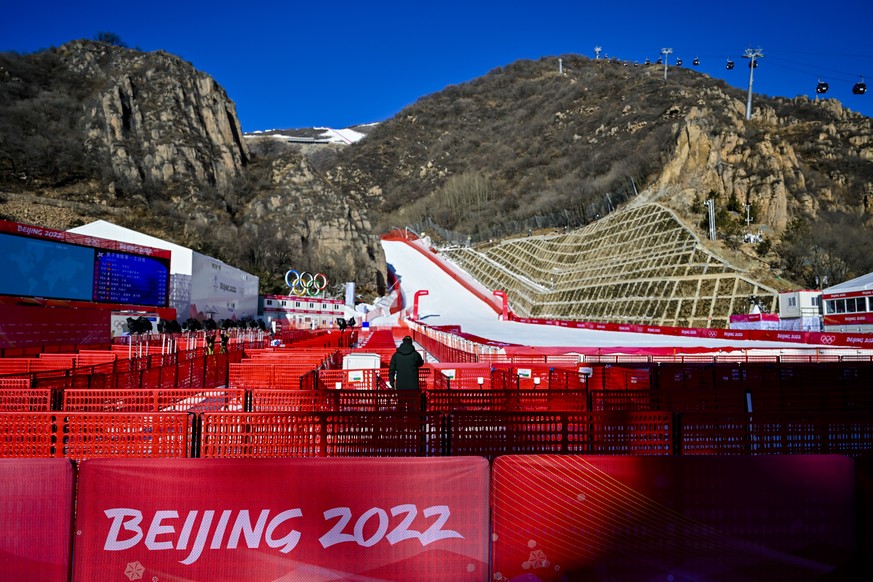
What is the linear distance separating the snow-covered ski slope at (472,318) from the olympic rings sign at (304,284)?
7608 mm

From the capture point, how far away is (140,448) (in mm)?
5688

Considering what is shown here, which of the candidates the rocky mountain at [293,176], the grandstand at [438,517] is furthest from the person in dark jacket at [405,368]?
the rocky mountain at [293,176]

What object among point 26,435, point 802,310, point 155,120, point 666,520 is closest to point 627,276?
point 802,310

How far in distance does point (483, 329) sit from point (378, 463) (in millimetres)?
47301

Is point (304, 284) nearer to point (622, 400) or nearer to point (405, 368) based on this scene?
point (405, 368)

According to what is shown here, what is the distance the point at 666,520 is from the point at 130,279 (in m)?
33.6

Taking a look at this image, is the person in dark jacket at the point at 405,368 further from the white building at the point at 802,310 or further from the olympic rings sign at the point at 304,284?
the olympic rings sign at the point at 304,284

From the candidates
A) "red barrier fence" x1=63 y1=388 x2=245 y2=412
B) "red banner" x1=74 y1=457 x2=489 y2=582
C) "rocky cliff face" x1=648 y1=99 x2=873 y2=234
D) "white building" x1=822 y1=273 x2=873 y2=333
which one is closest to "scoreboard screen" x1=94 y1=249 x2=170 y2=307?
"red barrier fence" x1=63 y1=388 x2=245 y2=412

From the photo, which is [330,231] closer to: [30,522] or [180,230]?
[180,230]

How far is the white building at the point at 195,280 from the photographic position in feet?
131

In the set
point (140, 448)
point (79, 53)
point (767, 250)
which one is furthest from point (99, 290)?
point (79, 53)

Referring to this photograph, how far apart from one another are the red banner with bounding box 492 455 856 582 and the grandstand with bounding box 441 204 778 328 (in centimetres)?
4583

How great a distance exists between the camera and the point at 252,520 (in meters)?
4.30

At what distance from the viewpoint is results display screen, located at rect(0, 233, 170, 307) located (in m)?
25.9
